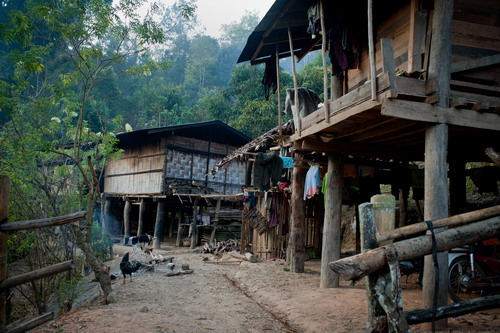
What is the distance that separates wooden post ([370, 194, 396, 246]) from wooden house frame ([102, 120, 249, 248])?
13.2 metres

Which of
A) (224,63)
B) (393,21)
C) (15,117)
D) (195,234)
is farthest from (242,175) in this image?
(224,63)

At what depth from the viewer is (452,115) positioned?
5.06 m

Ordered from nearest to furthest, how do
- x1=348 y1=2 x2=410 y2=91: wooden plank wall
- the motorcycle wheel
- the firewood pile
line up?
the motorcycle wheel, x1=348 y1=2 x2=410 y2=91: wooden plank wall, the firewood pile

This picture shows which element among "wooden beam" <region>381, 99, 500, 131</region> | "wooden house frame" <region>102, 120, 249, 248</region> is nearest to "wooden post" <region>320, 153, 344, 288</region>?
"wooden beam" <region>381, 99, 500, 131</region>

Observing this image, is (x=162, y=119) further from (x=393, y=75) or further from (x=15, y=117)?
(x=393, y=75)

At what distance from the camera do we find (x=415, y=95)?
502 centimetres

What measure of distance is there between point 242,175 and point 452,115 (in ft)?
50.5

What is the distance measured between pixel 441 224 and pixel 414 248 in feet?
1.37

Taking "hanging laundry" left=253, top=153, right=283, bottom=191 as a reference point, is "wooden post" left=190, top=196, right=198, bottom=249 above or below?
below

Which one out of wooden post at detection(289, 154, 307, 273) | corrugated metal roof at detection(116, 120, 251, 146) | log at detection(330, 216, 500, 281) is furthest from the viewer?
corrugated metal roof at detection(116, 120, 251, 146)

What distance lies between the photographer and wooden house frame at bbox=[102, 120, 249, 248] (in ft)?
57.7

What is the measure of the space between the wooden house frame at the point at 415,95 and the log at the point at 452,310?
0.67m

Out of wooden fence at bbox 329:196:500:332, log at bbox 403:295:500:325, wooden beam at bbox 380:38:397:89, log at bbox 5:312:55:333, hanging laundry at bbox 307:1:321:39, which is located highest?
hanging laundry at bbox 307:1:321:39

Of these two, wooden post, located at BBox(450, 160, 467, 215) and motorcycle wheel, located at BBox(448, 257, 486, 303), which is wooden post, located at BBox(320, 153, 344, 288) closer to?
motorcycle wheel, located at BBox(448, 257, 486, 303)
